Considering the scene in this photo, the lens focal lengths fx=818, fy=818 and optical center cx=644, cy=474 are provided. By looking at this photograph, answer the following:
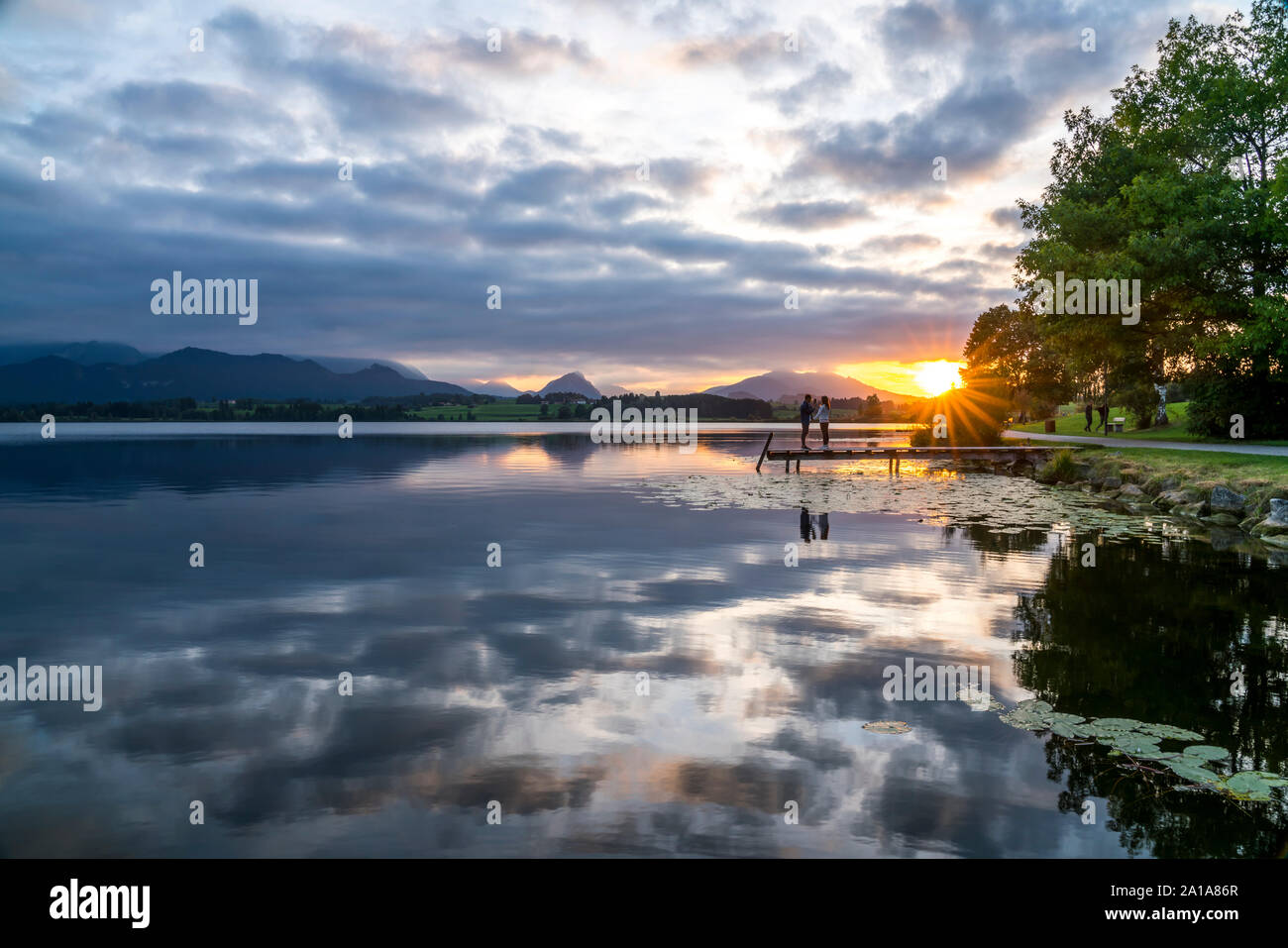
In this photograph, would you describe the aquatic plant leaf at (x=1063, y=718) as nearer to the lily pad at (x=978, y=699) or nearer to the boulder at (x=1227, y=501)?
the lily pad at (x=978, y=699)

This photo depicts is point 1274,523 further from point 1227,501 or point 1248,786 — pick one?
point 1248,786

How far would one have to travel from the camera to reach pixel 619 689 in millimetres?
10500

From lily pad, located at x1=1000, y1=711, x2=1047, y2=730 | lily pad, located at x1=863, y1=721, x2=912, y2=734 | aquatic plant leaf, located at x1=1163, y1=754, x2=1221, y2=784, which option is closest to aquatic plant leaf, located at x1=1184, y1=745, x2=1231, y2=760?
aquatic plant leaf, located at x1=1163, y1=754, x2=1221, y2=784

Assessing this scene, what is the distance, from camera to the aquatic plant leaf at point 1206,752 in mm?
8250

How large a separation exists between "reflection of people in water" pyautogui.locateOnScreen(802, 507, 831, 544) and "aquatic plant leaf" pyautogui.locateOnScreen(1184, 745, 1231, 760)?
14.7 m

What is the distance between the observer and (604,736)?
8.91 meters

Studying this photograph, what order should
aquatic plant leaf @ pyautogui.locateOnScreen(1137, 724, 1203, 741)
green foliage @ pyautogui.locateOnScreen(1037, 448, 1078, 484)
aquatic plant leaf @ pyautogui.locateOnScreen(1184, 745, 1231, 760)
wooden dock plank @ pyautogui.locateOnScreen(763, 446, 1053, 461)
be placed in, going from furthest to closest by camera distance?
wooden dock plank @ pyautogui.locateOnScreen(763, 446, 1053, 461) → green foliage @ pyautogui.locateOnScreen(1037, 448, 1078, 484) → aquatic plant leaf @ pyautogui.locateOnScreen(1137, 724, 1203, 741) → aquatic plant leaf @ pyautogui.locateOnScreen(1184, 745, 1231, 760)

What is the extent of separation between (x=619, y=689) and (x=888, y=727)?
131 inches

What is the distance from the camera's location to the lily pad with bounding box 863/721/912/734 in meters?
9.02

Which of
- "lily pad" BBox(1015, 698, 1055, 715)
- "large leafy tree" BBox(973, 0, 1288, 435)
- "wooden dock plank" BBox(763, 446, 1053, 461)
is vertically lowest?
"lily pad" BBox(1015, 698, 1055, 715)

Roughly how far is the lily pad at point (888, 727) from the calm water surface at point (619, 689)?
0.13m

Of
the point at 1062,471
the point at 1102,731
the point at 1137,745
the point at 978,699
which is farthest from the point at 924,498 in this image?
the point at 1137,745

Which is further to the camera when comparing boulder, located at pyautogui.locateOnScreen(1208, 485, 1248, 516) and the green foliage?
the green foliage

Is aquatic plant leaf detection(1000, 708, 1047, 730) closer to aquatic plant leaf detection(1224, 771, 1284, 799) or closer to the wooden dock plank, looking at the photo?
aquatic plant leaf detection(1224, 771, 1284, 799)
